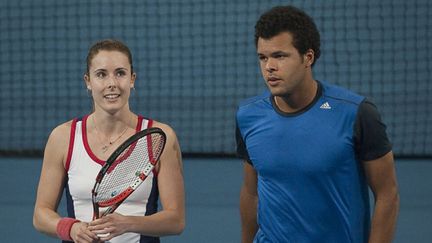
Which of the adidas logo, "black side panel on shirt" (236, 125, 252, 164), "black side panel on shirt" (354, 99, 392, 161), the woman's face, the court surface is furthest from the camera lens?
the court surface

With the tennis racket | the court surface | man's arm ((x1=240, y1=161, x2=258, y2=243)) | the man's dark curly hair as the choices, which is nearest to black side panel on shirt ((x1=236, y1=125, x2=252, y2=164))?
man's arm ((x1=240, y1=161, x2=258, y2=243))

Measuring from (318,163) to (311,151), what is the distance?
50 mm

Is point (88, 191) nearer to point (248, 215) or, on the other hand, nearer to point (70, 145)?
point (70, 145)

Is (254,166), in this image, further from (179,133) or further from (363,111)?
(179,133)

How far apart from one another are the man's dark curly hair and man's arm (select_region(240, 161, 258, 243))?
1.78ft

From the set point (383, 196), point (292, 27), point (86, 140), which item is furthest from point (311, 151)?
point (86, 140)

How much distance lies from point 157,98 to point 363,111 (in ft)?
22.5

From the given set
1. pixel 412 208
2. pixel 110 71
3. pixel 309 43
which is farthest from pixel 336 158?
pixel 412 208

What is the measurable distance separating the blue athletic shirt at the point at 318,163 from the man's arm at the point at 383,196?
0.04m

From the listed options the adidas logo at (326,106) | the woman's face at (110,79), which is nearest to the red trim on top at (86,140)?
the woman's face at (110,79)

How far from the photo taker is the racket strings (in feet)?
11.0

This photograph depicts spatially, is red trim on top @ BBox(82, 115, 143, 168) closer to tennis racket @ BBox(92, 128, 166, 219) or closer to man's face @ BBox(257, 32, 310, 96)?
tennis racket @ BBox(92, 128, 166, 219)

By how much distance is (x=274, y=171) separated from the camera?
11.1 ft

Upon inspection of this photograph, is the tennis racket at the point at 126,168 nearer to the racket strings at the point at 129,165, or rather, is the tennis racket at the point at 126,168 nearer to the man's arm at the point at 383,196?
the racket strings at the point at 129,165
